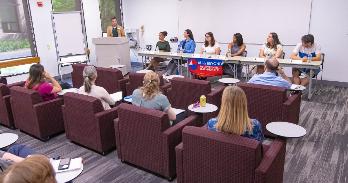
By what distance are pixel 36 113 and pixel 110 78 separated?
179 centimetres

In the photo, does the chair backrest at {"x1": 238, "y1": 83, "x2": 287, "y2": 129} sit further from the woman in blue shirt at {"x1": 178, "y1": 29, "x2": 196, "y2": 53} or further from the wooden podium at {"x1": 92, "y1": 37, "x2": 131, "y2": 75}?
the wooden podium at {"x1": 92, "y1": 37, "x2": 131, "y2": 75}

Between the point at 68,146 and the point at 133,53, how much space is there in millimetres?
6697

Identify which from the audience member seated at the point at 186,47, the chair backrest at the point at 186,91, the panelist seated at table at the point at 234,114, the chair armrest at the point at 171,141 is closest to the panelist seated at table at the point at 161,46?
the audience member seated at the point at 186,47

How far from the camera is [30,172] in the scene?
1.39 meters

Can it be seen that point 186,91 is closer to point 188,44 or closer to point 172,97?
point 172,97

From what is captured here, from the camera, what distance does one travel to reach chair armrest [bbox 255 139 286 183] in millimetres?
2506

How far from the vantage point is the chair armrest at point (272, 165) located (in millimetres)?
2506

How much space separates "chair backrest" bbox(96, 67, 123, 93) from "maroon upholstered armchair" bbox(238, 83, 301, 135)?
2.47 meters

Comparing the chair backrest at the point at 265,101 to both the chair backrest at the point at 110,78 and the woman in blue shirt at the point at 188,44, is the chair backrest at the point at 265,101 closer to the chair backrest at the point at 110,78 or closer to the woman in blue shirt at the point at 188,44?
the chair backrest at the point at 110,78

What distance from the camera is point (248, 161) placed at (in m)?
2.52

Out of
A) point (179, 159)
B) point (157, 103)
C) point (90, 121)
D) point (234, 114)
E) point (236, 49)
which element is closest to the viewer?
point (234, 114)

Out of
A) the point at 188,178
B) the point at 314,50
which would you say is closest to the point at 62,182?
the point at 188,178

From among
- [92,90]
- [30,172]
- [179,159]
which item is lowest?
[179,159]

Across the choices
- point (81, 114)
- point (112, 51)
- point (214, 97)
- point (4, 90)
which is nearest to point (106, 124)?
point (81, 114)
